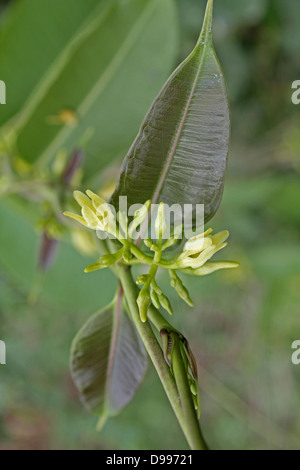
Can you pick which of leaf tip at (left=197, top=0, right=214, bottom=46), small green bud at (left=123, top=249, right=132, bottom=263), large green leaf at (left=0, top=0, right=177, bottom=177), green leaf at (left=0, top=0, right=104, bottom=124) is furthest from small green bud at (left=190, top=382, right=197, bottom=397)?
green leaf at (left=0, top=0, right=104, bottom=124)

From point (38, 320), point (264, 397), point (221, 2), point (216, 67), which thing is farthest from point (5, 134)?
point (264, 397)

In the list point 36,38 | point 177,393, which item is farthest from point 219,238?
point 36,38

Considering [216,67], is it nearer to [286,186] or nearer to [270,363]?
[286,186]

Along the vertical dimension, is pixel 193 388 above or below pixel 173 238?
below

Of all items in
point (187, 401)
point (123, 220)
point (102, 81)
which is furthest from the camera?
point (102, 81)

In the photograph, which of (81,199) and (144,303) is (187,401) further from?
(81,199)

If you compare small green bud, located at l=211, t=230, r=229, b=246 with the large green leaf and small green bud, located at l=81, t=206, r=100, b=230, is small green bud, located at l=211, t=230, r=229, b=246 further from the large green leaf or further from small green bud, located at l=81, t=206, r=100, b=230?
the large green leaf

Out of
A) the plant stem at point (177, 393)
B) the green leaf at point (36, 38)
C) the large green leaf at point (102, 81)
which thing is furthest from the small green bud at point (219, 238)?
the green leaf at point (36, 38)
